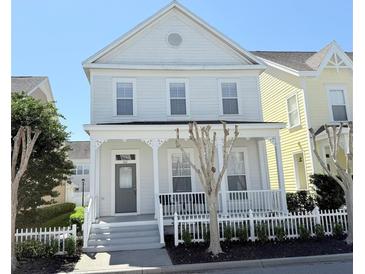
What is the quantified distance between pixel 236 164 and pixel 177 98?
12.5 ft

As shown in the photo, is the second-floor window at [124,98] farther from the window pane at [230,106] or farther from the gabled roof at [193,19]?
the window pane at [230,106]

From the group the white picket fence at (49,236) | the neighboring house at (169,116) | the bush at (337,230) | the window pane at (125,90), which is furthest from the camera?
the window pane at (125,90)

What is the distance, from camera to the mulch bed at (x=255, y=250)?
7.64 metres

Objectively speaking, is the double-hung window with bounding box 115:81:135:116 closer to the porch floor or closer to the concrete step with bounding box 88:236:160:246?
the porch floor

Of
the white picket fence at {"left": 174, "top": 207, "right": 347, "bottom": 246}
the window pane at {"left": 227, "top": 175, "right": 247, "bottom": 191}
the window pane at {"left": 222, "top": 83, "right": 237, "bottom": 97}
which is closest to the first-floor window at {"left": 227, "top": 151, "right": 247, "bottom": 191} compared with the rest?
the window pane at {"left": 227, "top": 175, "right": 247, "bottom": 191}

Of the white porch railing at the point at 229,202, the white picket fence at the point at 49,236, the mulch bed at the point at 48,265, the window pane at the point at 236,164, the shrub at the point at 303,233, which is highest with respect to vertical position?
the window pane at the point at 236,164

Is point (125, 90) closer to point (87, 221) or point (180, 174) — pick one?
point (180, 174)

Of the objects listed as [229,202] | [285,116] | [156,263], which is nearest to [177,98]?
[229,202]

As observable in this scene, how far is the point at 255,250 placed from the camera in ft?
27.1

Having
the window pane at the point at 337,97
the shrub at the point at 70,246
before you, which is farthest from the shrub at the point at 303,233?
the window pane at the point at 337,97

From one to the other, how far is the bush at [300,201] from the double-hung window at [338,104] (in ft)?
13.2

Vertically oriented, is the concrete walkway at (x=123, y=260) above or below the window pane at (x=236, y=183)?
below

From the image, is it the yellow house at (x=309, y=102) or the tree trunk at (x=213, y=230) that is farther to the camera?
the yellow house at (x=309, y=102)
